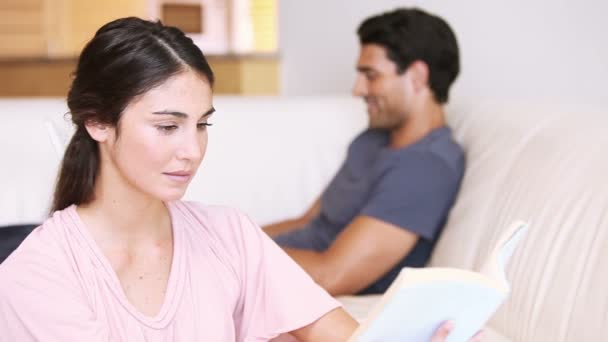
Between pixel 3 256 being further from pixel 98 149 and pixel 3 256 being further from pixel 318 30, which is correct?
pixel 318 30

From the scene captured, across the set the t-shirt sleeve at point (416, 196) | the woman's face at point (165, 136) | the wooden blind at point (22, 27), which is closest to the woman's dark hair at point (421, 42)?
the t-shirt sleeve at point (416, 196)

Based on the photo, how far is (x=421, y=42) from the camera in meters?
2.44

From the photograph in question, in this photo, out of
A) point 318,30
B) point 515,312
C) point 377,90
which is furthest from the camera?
point 318,30

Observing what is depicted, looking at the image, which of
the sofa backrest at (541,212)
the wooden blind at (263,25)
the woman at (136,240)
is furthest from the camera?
the wooden blind at (263,25)

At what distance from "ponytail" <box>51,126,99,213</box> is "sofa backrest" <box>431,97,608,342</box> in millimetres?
929

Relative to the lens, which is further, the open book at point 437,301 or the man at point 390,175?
the man at point 390,175

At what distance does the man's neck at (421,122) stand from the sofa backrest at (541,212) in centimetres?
8

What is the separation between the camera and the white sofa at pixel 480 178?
1.77m

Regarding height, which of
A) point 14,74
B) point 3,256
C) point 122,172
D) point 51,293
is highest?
point 122,172

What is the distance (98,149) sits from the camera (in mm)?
1380

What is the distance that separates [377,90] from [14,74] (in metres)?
3.91

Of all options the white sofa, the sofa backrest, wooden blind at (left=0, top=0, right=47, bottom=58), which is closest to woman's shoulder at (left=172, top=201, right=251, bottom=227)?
the white sofa

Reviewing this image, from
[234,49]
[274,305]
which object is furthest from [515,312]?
[234,49]

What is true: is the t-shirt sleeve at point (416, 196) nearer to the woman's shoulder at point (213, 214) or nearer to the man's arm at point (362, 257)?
the man's arm at point (362, 257)
